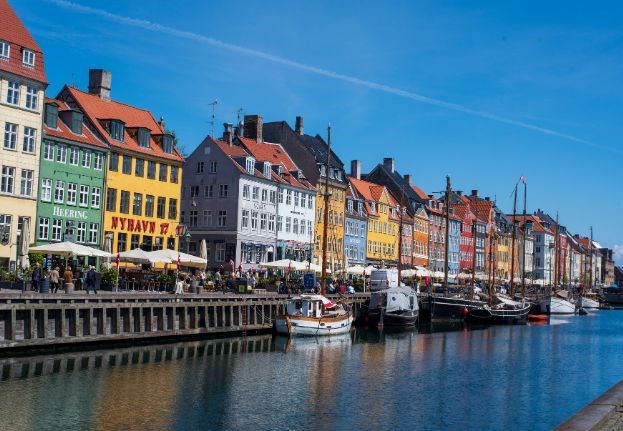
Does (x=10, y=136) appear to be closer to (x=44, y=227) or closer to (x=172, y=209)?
(x=44, y=227)

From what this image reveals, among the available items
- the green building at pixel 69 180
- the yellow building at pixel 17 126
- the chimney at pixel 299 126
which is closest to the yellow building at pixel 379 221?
the chimney at pixel 299 126

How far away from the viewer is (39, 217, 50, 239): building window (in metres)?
59.1

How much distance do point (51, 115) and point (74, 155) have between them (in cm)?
332

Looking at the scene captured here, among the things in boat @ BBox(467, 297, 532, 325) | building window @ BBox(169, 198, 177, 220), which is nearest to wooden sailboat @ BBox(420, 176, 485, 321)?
boat @ BBox(467, 297, 532, 325)

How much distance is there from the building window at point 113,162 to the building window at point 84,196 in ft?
9.57

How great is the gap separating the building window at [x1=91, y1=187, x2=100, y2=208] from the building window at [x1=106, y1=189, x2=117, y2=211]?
0.98m

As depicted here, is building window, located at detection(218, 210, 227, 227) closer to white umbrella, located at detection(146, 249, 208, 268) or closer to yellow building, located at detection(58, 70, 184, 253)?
yellow building, located at detection(58, 70, 184, 253)

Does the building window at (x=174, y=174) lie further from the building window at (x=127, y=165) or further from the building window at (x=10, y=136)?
the building window at (x=10, y=136)

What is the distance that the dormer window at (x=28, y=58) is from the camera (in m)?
57.2

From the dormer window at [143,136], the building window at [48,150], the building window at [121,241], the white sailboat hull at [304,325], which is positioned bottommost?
the white sailboat hull at [304,325]

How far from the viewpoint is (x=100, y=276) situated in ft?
155

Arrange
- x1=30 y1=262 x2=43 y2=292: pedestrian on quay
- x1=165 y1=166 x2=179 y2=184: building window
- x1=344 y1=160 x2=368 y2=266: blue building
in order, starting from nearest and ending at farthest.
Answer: x1=30 y1=262 x2=43 y2=292: pedestrian on quay < x1=165 y1=166 x2=179 y2=184: building window < x1=344 y1=160 x2=368 y2=266: blue building

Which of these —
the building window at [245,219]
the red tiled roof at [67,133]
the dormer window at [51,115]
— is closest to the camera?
the red tiled roof at [67,133]

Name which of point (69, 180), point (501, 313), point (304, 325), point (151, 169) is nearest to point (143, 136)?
point (151, 169)
